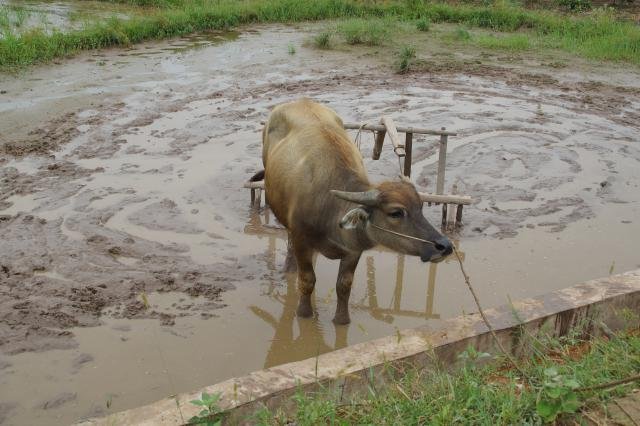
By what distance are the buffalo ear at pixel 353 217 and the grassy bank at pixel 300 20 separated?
9180mm

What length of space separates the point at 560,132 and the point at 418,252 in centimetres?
581

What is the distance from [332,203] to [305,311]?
90cm

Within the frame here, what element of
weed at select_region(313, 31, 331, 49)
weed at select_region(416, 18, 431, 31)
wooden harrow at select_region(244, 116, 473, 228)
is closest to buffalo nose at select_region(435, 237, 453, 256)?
wooden harrow at select_region(244, 116, 473, 228)

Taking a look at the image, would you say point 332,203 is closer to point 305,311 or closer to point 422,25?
point 305,311

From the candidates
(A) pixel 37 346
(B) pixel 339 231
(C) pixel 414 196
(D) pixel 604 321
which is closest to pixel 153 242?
(A) pixel 37 346

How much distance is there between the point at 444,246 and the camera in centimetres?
341

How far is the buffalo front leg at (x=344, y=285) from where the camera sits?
419cm

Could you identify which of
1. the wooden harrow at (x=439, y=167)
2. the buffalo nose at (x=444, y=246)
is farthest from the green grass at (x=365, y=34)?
the buffalo nose at (x=444, y=246)

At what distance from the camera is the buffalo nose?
3.39 metres

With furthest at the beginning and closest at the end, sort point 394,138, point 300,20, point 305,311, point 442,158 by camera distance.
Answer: point 300,20
point 442,158
point 394,138
point 305,311

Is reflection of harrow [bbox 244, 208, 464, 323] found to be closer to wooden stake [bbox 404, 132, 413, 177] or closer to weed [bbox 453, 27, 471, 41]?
wooden stake [bbox 404, 132, 413, 177]

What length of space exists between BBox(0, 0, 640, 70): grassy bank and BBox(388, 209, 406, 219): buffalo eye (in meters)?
9.31

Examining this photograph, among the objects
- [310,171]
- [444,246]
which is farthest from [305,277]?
[444,246]

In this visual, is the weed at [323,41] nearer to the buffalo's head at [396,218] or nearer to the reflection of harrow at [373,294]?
the reflection of harrow at [373,294]
